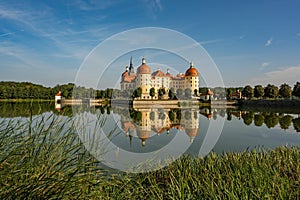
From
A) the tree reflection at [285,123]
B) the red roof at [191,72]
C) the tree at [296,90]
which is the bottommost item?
the tree reflection at [285,123]

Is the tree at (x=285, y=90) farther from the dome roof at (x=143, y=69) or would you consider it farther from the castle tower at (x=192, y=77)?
the dome roof at (x=143, y=69)

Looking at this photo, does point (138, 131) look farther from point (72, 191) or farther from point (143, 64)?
point (72, 191)

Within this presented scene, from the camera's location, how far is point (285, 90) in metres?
47.2

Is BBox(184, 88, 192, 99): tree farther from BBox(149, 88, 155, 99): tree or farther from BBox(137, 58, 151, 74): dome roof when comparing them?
BBox(137, 58, 151, 74): dome roof

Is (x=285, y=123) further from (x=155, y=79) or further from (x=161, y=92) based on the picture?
(x=155, y=79)

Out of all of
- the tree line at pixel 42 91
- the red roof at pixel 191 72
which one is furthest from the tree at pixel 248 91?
the tree line at pixel 42 91

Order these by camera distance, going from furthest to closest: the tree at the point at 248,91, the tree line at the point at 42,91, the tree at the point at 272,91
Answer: the tree at the point at 248,91, the tree at the point at 272,91, the tree line at the point at 42,91

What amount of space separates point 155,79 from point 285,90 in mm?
50439

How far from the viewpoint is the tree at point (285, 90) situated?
46781 millimetres

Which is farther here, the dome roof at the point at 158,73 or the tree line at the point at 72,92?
the dome roof at the point at 158,73

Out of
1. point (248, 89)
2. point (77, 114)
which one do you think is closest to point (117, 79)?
point (77, 114)

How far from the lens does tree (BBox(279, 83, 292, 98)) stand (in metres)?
46.8

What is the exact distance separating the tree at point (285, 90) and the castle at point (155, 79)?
49518mm

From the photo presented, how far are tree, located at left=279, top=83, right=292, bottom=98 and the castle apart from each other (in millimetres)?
49518
